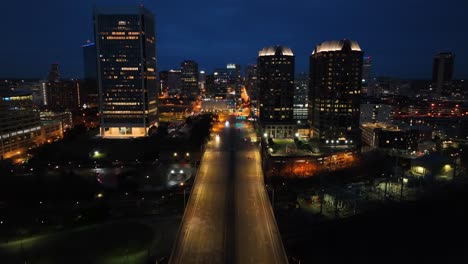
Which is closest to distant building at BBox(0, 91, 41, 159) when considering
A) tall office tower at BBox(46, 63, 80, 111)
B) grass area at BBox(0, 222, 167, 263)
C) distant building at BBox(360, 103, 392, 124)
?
grass area at BBox(0, 222, 167, 263)

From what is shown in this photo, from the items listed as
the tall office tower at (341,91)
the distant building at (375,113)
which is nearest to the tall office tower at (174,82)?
the distant building at (375,113)

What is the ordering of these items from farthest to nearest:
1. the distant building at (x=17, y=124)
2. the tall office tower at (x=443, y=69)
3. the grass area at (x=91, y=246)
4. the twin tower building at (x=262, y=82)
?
the tall office tower at (x=443, y=69), the twin tower building at (x=262, y=82), the distant building at (x=17, y=124), the grass area at (x=91, y=246)

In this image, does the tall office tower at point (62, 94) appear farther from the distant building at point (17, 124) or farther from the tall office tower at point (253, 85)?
the tall office tower at point (253, 85)

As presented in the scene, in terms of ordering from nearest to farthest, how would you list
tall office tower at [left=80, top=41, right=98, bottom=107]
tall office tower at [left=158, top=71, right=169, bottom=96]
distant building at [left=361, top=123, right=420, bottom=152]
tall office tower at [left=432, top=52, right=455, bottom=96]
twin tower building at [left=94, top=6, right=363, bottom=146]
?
distant building at [left=361, top=123, right=420, bottom=152], twin tower building at [left=94, top=6, right=363, bottom=146], tall office tower at [left=80, top=41, right=98, bottom=107], tall office tower at [left=432, top=52, right=455, bottom=96], tall office tower at [left=158, top=71, right=169, bottom=96]

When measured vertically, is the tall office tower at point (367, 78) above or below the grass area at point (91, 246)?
above

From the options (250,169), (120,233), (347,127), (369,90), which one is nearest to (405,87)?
(369,90)

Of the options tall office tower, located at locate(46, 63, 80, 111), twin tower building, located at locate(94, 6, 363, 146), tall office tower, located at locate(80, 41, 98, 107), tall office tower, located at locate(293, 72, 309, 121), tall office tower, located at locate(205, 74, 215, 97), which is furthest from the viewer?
tall office tower, located at locate(205, 74, 215, 97)

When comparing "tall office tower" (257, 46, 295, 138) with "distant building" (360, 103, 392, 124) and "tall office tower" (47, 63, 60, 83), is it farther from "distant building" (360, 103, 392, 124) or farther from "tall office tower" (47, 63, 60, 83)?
"tall office tower" (47, 63, 60, 83)

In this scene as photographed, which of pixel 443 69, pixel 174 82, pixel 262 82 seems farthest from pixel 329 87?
pixel 443 69
